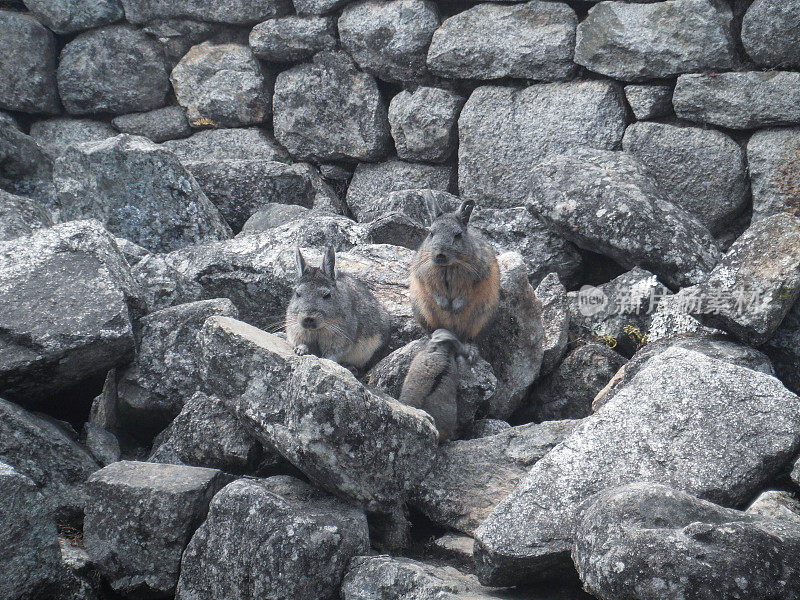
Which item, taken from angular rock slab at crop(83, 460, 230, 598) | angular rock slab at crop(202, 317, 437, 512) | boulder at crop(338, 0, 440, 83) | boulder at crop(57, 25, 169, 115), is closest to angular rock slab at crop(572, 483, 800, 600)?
angular rock slab at crop(202, 317, 437, 512)

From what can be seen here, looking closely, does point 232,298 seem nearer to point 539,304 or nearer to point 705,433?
point 539,304

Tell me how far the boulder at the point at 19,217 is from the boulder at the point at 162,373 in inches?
82.6

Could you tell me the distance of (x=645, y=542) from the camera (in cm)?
362

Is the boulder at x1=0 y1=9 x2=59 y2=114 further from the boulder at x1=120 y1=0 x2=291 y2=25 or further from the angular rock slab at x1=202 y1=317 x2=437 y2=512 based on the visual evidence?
the angular rock slab at x1=202 y1=317 x2=437 y2=512

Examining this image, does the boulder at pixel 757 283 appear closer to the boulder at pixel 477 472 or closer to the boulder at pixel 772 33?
the boulder at pixel 477 472

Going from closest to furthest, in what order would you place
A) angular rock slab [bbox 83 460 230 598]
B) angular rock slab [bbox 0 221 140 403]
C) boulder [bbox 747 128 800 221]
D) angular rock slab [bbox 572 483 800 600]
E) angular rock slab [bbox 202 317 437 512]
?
angular rock slab [bbox 572 483 800 600] → angular rock slab [bbox 202 317 437 512] → angular rock slab [bbox 83 460 230 598] → angular rock slab [bbox 0 221 140 403] → boulder [bbox 747 128 800 221]

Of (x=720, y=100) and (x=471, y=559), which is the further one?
(x=720, y=100)

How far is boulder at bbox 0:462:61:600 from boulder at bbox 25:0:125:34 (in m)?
8.22

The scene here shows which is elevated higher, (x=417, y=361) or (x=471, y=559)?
(x=417, y=361)

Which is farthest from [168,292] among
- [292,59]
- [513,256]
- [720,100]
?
[720,100]

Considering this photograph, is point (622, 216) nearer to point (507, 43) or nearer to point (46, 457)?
point (507, 43)

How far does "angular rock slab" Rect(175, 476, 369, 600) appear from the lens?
4.44 m

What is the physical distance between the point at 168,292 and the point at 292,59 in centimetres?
463

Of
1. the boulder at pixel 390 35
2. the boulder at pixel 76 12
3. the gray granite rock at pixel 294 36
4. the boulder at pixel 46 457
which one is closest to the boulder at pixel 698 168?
the boulder at pixel 390 35
